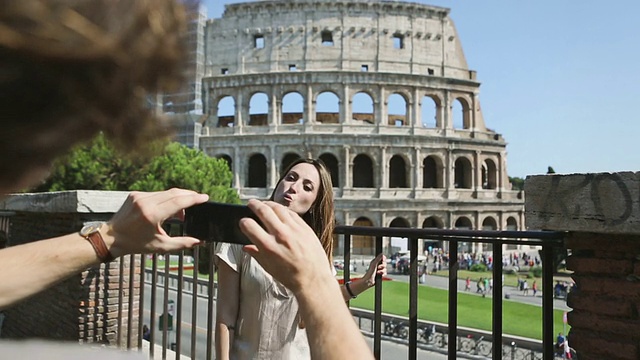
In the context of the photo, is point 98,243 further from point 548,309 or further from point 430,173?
point 430,173

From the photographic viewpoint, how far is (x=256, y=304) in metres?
2.56

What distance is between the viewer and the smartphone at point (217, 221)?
1.53 meters

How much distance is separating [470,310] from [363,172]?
18.3 meters

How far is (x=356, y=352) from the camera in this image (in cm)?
119

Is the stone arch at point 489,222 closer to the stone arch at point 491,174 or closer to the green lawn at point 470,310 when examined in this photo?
the stone arch at point 491,174

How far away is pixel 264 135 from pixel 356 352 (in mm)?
34491

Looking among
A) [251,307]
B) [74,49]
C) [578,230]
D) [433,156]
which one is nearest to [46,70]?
[74,49]

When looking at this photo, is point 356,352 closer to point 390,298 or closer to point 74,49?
point 74,49

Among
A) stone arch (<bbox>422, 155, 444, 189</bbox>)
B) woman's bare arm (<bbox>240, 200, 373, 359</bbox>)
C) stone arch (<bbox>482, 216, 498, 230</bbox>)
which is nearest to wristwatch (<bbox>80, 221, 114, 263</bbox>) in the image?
woman's bare arm (<bbox>240, 200, 373, 359</bbox>)

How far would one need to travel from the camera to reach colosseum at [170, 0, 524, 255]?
35188 mm

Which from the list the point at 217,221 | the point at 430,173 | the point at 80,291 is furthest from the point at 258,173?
the point at 217,221

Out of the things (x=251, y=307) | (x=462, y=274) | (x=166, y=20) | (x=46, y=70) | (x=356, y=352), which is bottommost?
(x=462, y=274)

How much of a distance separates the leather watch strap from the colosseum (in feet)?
108

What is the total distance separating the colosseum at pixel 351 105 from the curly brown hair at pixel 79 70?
110ft
